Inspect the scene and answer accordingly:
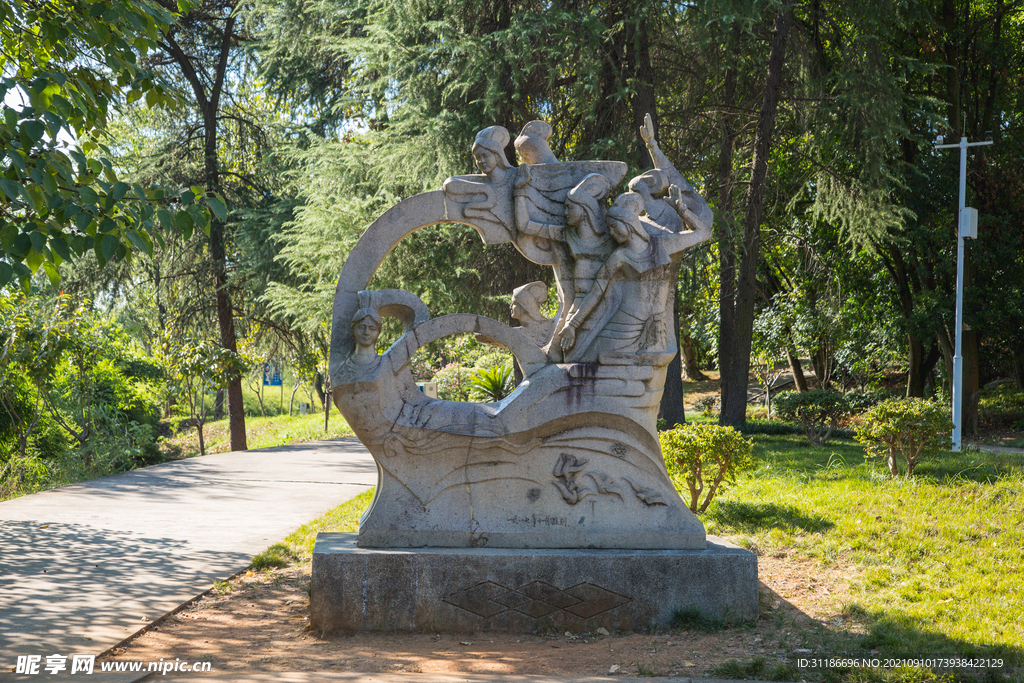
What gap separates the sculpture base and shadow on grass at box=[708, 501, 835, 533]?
2.08 metres

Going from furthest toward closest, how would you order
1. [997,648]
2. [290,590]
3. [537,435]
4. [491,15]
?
[491,15] → [290,590] → [537,435] → [997,648]

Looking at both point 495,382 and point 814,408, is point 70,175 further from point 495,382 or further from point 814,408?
point 814,408

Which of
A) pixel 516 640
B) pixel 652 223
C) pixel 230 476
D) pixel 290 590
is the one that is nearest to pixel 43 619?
pixel 290 590

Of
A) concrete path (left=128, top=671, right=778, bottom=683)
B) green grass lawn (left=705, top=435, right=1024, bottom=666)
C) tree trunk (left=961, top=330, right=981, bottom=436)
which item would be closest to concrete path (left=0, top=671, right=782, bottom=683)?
concrete path (left=128, top=671, right=778, bottom=683)

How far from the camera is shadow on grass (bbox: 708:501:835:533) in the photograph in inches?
262

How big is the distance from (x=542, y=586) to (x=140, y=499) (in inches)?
209

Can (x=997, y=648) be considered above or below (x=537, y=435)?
below

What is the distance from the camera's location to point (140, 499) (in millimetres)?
8039

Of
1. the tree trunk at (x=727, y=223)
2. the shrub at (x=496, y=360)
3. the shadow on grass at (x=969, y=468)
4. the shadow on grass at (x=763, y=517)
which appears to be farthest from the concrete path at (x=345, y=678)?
the shrub at (x=496, y=360)

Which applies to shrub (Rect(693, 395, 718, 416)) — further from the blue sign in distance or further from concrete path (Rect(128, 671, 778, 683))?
concrete path (Rect(128, 671, 778, 683))

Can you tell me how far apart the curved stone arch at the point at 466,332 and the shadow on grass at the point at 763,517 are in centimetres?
289

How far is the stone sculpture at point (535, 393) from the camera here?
480cm

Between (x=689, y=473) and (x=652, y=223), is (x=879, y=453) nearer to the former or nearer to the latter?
(x=689, y=473)

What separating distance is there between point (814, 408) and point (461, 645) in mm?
7913
